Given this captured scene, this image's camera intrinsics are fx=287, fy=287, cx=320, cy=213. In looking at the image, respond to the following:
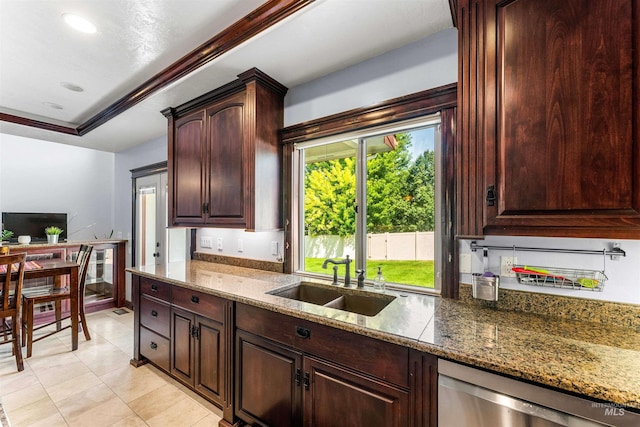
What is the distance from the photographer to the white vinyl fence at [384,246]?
189cm

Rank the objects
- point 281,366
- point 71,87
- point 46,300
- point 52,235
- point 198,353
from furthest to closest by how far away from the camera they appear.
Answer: point 52,235 < point 46,300 < point 71,87 < point 198,353 < point 281,366

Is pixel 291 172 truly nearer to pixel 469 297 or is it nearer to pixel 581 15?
pixel 469 297

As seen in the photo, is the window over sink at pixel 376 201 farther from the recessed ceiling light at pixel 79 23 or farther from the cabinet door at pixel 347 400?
the recessed ceiling light at pixel 79 23

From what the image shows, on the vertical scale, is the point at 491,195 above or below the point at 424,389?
above

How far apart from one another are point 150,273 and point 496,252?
8.30 ft

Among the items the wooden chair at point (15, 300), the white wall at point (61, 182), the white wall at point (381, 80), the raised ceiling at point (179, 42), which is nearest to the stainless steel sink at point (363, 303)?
the white wall at point (381, 80)

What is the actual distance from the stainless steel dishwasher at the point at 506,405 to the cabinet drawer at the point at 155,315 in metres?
2.05

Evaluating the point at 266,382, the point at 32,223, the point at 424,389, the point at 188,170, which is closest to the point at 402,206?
the point at 424,389

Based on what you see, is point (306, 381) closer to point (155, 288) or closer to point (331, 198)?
point (331, 198)

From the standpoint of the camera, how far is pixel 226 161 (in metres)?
2.41

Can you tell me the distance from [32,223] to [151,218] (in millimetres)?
1650

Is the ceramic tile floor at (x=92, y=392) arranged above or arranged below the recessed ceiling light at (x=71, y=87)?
below

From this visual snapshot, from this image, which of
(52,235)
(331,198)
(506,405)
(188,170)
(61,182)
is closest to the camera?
(506,405)

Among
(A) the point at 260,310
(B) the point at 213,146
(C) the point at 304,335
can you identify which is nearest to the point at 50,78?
(B) the point at 213,146
